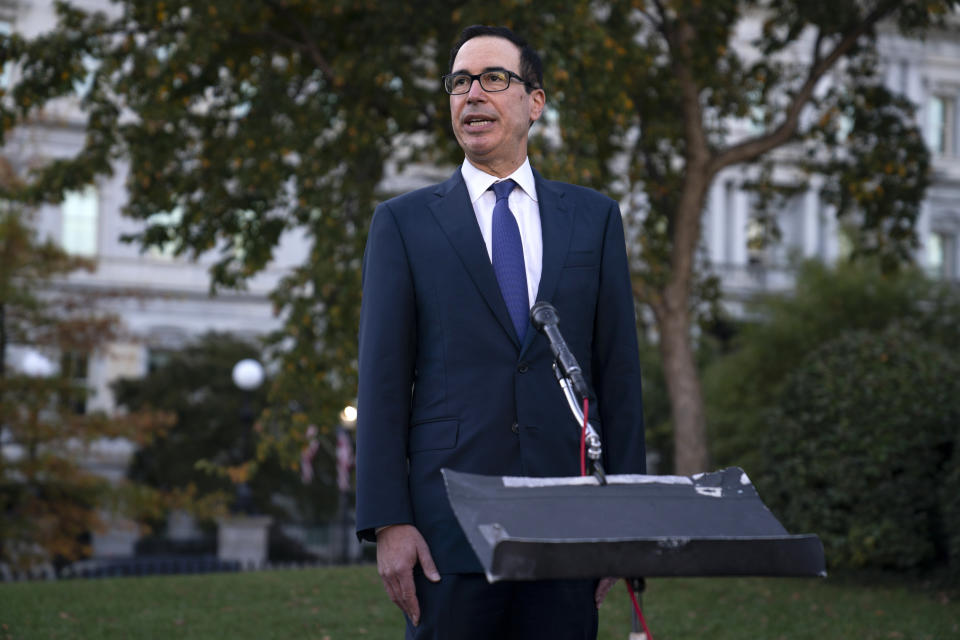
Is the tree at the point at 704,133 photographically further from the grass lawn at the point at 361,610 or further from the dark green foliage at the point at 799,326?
the dark green foliage at the point at 799,326

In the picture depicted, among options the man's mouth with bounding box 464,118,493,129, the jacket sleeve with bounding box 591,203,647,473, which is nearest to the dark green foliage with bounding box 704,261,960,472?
the jacket sleeve with bounding box 591,203,647,473

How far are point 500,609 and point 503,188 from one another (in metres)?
1.26

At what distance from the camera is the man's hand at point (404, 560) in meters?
3.14

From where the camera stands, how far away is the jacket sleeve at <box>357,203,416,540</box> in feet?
10.4

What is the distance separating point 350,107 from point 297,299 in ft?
8.00

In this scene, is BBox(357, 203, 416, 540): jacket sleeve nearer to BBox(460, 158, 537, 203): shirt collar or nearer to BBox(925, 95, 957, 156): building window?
BBox(460, 158, 537, 203): shirt collar

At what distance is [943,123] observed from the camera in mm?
47406

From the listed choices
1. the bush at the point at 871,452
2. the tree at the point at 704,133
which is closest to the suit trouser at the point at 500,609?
the bush at the point at 871,452

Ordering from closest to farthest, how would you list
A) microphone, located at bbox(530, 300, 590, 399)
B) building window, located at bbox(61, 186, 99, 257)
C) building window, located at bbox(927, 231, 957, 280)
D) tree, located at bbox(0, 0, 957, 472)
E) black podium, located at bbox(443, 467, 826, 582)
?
black podium, located at bbox(443, 467, 826, 582)
microphone, located at bbox(530, 300, 590, 399)
tree, located at bbox(0, 0, 957, 472)
building window, located at bbox(61, 186, 99, 257)
building window, located at bbox(927, 231, 957, 280)

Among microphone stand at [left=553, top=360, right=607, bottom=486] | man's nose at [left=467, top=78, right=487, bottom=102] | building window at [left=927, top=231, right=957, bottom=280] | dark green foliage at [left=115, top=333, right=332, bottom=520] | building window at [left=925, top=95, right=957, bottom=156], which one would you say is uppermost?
building window at [left=925, top=95, right=957, bottom=156]

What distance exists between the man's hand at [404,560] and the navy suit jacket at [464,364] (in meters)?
0.04

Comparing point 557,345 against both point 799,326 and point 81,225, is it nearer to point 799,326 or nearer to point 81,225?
Answer: point 799,326

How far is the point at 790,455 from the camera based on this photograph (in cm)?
1309

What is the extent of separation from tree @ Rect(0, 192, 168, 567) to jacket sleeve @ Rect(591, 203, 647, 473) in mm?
18527
